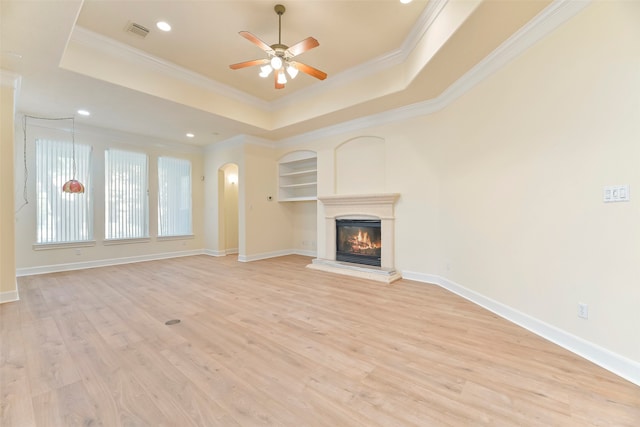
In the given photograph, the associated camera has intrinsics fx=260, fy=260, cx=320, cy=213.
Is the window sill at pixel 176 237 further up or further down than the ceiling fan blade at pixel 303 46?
further down

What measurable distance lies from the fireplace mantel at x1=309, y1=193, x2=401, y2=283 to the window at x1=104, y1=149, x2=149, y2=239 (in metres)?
4.39

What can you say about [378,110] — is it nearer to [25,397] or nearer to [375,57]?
[375,57]

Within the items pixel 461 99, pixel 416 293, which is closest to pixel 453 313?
pixel 416 293

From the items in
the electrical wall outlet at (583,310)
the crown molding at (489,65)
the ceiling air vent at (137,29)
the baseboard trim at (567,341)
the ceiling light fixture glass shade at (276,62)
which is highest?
the ceiling air vent at (137,29)

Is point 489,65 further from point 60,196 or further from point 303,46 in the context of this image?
point 60,196

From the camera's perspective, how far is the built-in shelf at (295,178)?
6.63 meters

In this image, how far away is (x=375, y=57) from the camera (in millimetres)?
4094

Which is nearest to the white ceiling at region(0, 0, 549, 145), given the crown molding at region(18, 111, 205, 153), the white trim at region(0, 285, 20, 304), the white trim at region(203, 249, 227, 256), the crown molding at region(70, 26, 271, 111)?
the crown molding at region(70, 26, 271, 111)

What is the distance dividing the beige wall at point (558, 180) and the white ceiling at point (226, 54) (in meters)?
0.54

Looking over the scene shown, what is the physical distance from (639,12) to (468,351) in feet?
9.08

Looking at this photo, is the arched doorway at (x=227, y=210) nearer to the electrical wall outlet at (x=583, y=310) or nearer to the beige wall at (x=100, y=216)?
the beige wall at (x=100, y=216)

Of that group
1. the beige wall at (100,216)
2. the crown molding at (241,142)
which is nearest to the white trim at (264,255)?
the beige wall at (100,216)

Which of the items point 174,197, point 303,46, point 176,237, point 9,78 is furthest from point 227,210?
point 303,46

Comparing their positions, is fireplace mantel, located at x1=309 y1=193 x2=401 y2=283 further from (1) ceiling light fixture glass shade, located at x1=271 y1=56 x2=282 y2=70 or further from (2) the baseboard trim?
(1) ceiling light fixture glass shade, located at x1=271 y1=56 x2=282 y2=70
